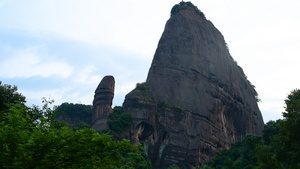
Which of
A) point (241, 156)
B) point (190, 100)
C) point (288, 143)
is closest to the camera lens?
point (288, 143)

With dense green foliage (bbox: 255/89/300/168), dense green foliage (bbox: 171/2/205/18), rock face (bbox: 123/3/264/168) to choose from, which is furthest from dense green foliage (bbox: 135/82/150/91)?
dense green foliage (bbox: 255/89/300/168)

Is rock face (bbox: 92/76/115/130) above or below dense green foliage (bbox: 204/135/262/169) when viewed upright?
above

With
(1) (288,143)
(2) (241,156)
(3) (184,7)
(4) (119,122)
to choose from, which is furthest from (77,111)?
(1) (288,143)

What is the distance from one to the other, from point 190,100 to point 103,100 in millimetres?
13189

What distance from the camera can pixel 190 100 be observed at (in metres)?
56.7

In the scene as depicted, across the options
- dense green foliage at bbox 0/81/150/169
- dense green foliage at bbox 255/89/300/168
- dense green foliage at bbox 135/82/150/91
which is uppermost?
dense green foliage at bbox 135/82/150/91

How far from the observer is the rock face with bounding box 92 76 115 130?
51438mm

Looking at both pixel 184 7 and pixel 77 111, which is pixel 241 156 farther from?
pixel 77 111

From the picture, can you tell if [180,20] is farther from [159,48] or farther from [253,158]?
[253,158]

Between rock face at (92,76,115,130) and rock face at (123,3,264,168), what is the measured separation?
8.18 feet

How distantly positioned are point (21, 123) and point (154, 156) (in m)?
38.5

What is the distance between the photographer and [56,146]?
12.2 metres

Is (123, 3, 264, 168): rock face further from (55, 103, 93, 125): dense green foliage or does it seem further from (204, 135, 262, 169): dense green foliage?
(55, 103, 93, 125): dense green foliage

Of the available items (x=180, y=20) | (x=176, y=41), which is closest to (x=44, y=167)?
(x=176, y=41)
